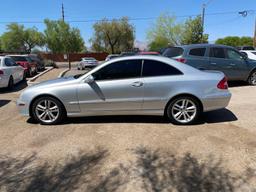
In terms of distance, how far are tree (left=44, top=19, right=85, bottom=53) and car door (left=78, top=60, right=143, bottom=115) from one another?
191ft

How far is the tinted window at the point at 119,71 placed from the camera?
5.96m

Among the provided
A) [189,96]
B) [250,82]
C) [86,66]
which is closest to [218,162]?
[189,96]

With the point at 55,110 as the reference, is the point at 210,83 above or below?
above

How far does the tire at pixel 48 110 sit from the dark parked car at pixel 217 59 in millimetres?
5733

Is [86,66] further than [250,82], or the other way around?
[86,66]

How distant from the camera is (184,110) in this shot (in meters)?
5.96

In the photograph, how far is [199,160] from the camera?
13.8 ft

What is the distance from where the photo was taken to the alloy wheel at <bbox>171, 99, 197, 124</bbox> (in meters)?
5.96

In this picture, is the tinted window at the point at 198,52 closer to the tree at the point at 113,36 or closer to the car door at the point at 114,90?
the car door at the point at 114,90

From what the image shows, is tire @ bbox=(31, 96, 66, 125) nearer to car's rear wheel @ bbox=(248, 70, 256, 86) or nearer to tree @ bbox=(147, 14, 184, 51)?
car's rear wheel @ bbox=(248, 70, 256, 86)

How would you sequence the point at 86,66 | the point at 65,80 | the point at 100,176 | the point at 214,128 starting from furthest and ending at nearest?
1. the point at 86,66
2. the point at 65,80
3. the point at 214,128
4. the point at 100,176

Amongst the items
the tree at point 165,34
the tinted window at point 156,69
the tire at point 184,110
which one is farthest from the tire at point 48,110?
the tree at point 165,34

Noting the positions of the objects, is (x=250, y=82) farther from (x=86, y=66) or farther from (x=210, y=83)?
(x=86, y=66)

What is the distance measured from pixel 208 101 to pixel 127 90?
5.61 feet
